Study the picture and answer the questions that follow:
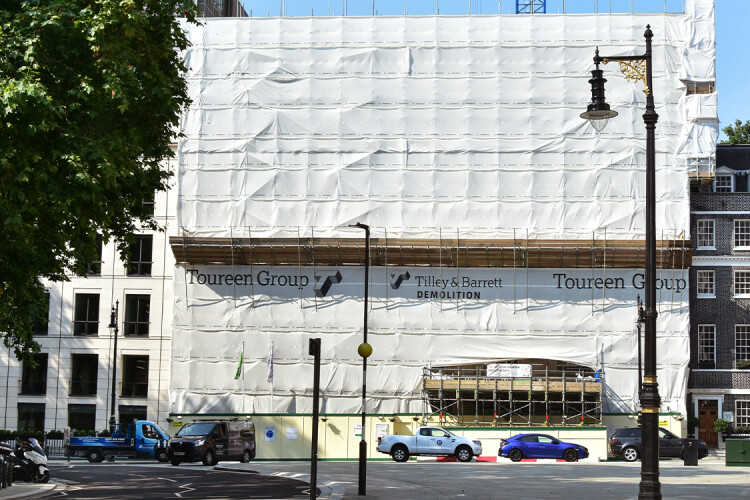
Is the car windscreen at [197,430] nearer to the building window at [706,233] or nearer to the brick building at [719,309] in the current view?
the brick building at [719,309]

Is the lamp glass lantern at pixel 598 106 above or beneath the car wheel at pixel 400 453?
above

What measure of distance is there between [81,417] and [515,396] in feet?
85.6

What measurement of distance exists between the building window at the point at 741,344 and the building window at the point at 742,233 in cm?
455

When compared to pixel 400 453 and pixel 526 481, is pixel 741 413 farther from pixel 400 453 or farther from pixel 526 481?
pixel 526 481

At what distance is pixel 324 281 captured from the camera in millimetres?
49750

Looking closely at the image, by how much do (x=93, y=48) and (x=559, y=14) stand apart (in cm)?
3652

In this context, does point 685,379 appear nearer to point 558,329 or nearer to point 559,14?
point 558,329

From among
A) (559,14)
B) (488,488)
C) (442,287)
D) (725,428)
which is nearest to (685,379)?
(725,428)

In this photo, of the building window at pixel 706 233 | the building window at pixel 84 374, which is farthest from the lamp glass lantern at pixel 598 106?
the building window at pixel 84 374

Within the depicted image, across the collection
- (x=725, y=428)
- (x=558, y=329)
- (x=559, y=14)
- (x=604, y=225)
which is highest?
(x=559, y=14)

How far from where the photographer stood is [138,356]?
192 ft

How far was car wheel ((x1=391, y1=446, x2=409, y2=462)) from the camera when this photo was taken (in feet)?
134

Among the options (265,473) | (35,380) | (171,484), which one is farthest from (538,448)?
(35,380)

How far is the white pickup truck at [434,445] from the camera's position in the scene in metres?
40.5
